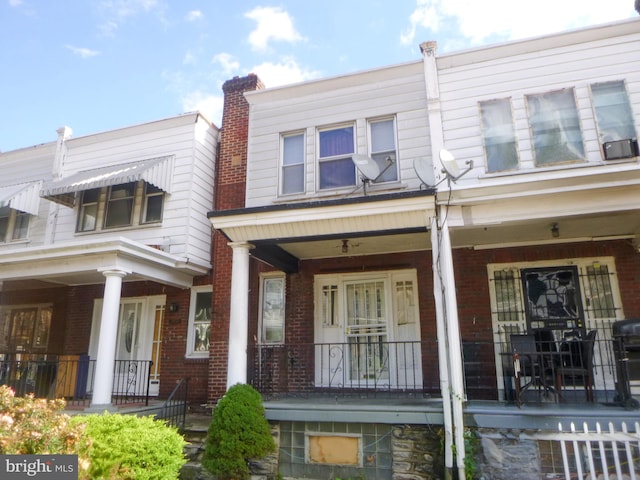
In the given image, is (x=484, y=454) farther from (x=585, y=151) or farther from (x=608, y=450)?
(x=585, y=151)

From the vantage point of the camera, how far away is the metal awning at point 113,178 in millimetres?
9797

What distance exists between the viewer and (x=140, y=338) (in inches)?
421

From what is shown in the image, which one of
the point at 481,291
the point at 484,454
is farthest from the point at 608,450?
the point at 481,291

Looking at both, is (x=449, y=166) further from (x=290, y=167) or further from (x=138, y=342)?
(x=138, y=342)

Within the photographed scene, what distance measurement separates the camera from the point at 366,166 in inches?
313

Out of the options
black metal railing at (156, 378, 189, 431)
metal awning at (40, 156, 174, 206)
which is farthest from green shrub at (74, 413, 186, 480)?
metal awning at (40, 156, 174, 206)

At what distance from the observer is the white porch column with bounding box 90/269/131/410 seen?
7.73 m

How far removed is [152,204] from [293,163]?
371 centimetres

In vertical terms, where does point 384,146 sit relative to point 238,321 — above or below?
above

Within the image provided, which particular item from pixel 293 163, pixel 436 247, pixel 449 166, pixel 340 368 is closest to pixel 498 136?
pixel 449 166

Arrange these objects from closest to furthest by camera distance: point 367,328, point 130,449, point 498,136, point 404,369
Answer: point 130,449
point 498,136
point 404,369
point 367,328

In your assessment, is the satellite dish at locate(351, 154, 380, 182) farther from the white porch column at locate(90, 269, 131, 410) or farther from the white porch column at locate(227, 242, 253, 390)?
the white porch column at locate(90, 269, 131, 410)

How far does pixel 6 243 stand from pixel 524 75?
41.0 ft

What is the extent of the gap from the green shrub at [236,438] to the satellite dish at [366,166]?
4.10 m
